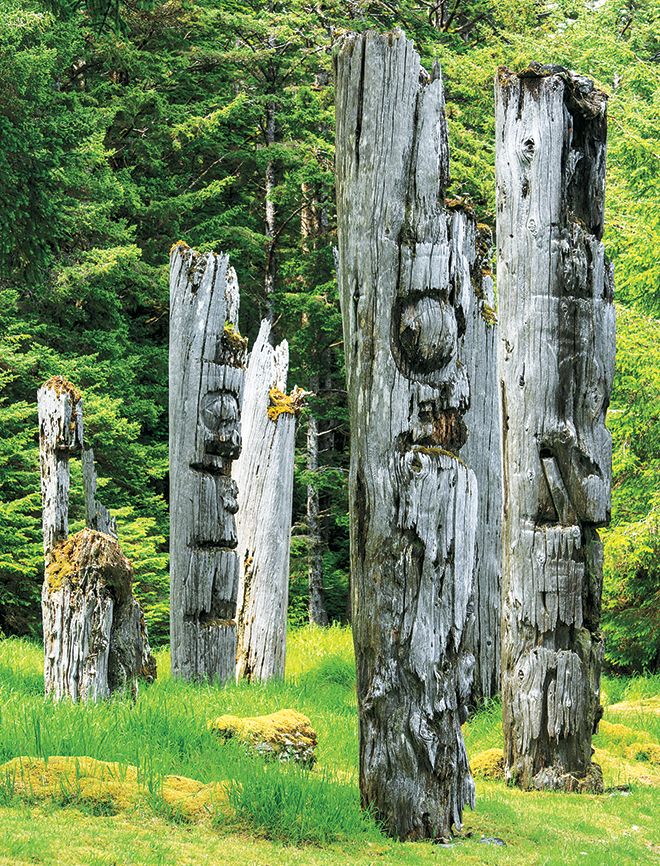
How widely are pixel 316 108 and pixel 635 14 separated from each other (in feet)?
37.4

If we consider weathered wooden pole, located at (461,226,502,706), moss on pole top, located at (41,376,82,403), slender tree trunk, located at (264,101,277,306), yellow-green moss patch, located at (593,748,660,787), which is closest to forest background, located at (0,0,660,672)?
slender tree trunk, located at (264,101,277,306)

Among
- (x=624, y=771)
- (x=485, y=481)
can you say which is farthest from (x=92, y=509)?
(x=624, y=771)

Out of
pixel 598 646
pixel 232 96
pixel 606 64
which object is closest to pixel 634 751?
pixel 598 646

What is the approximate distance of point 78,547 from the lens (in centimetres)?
742

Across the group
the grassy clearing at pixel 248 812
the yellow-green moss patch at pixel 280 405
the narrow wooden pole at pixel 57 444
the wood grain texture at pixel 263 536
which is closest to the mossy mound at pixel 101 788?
the grassy clearing at pixel 248 812

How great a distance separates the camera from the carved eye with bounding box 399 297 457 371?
5.15 m

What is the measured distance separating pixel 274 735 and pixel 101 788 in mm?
1716

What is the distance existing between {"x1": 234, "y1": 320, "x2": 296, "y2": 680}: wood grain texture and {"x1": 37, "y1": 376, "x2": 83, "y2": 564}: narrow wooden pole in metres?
2.41

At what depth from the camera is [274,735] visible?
6.35 m

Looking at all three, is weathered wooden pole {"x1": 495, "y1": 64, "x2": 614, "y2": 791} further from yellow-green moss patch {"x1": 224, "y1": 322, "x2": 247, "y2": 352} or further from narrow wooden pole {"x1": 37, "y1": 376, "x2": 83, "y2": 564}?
narrow wooden pole {"x1": 37, "y1": 376, "x2": 83, "y2": 564}

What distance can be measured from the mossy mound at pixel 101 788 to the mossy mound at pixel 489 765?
2904mm

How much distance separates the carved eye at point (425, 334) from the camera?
5.15 m

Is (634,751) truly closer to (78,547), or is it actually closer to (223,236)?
(78,547)

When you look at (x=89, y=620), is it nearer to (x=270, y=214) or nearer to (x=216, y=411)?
(x=216, y=411)
